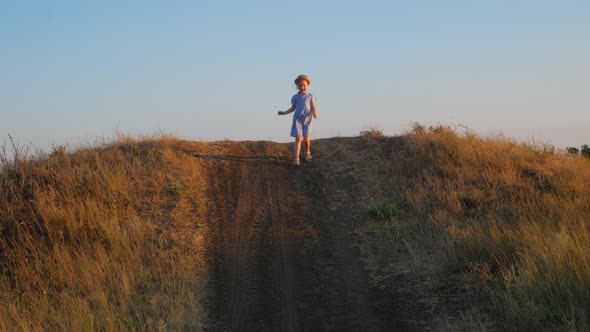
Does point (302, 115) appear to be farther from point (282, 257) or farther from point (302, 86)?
point (282, 257)

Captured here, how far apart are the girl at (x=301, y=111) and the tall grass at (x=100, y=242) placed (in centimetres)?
253

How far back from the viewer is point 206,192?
12078mm

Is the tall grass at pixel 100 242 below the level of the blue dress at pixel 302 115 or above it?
below

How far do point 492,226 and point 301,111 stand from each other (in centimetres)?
646

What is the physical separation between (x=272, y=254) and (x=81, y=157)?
20.0 feet

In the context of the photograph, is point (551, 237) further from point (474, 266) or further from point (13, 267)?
point (13, 267)

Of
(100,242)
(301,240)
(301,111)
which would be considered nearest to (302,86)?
(301,111)

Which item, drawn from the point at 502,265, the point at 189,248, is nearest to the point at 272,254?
the point at 189,248

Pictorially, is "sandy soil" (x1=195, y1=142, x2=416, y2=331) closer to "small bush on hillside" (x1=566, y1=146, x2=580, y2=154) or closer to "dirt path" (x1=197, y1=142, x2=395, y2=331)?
"dirt path" (x1=197, y1=142, x2=395, y2=331)

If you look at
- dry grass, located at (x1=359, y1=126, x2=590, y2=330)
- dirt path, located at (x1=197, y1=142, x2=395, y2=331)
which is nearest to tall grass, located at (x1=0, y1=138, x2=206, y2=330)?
dirt path, located at (x1=197, y1=142, x2=395, y2=331)

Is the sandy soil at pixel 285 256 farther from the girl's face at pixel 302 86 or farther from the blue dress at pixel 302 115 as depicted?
the girl's face at pixel 302 86

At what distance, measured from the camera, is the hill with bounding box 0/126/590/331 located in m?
7.00

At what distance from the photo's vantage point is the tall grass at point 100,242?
7273 mm

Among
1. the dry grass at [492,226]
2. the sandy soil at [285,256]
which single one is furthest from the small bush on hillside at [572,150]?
the sandy soil at [285,256]
